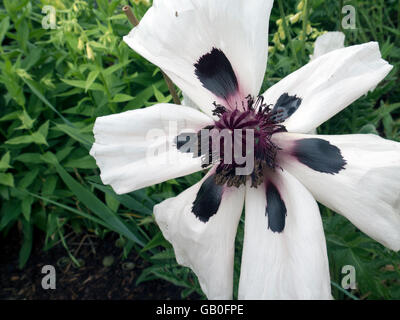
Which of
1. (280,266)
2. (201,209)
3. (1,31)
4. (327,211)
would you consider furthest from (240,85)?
(1,31)

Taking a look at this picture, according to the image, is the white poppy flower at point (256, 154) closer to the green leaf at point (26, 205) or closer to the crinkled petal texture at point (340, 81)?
the crinkled petal texture at point (340, 81)

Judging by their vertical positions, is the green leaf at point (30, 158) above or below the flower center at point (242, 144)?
above

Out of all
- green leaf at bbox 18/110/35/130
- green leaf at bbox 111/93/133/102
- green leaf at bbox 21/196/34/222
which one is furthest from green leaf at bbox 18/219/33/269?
green leaf at bbox 111/93/133/102

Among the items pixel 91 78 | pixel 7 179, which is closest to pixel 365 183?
pixel 91 78

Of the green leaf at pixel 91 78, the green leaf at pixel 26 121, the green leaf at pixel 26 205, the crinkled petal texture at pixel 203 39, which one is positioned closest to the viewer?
the crinkled petal texture at pixel 203 39

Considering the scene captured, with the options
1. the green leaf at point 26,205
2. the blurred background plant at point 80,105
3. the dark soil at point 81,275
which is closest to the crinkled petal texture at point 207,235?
the blurred background plant at point 80,105

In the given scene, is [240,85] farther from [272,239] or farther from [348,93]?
[272,239]
